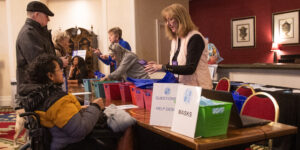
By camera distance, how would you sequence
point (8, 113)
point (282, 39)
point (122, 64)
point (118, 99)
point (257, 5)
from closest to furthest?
point (118, 99)
point (122, 64)
point (8, 113)
point (282, 39)
point (257, 5)

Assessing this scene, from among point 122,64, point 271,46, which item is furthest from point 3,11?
point 271,46

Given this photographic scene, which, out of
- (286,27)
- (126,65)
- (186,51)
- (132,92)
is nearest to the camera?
(186,51)

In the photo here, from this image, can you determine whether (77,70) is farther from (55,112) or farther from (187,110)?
(187,110)

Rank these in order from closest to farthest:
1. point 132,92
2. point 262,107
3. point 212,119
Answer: point 212,119
point 262,107
point 132,92

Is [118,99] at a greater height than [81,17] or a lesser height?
lesser

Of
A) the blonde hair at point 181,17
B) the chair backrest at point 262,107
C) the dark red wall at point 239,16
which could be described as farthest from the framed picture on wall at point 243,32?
the chair backrest at point 262,107

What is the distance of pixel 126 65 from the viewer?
138 inches

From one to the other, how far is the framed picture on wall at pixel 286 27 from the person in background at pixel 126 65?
16.7 feet

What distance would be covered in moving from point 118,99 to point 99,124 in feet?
2.81

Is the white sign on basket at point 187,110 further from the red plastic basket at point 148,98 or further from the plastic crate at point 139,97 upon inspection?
the plastic crate at point 139,97

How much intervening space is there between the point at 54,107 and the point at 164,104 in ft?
2.05

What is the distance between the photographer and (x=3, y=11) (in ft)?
24.5

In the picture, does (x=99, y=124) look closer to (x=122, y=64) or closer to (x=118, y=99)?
(x=118, y=99)

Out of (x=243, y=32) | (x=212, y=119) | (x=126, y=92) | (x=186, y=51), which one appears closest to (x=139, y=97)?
(x=126, y=92)
